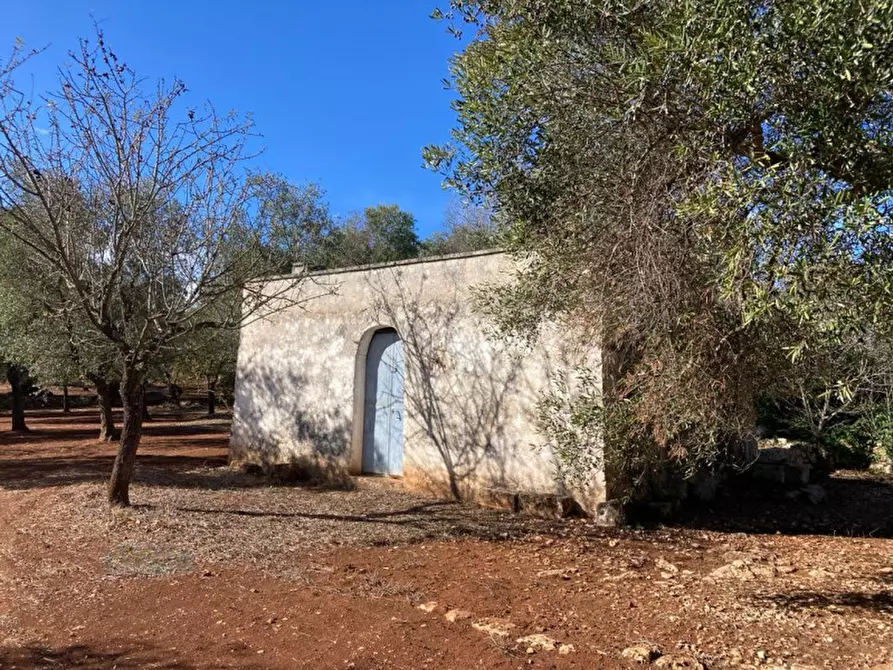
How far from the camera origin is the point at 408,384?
9.98 m

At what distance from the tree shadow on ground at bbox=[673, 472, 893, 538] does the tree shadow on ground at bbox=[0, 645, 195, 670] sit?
255 inches

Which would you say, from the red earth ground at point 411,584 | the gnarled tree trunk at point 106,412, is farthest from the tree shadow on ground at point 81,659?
the gnarled tree trunk at point 106,412

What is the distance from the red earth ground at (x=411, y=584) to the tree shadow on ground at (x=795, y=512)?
0.21 ft

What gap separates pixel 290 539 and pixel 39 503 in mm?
4190

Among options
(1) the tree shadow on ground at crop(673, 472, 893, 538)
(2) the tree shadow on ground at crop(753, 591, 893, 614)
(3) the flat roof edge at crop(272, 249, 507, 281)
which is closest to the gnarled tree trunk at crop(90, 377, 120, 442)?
(3) the flat roof edge at crop(272, 249, 507, 281)

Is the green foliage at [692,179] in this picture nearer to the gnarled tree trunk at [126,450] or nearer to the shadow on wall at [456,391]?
the shadow on wall at [456,391]

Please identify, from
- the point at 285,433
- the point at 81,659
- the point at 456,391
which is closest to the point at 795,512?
the point at 456,391

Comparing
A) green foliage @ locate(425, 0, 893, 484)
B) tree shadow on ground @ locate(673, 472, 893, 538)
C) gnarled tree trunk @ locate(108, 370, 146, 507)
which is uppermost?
green foliage @ locate(425, 0, 893, 484)

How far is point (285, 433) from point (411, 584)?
634 cm

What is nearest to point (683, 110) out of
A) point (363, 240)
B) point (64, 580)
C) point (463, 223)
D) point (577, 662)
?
point (577, 662)

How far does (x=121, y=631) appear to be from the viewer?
4477 mm

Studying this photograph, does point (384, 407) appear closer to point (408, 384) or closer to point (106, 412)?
point (408, 384)

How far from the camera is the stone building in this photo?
28.2ft

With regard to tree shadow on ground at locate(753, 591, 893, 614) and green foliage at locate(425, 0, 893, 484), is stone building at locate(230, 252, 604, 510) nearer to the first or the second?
green foliage at locate(425, 0, 893, 484)
